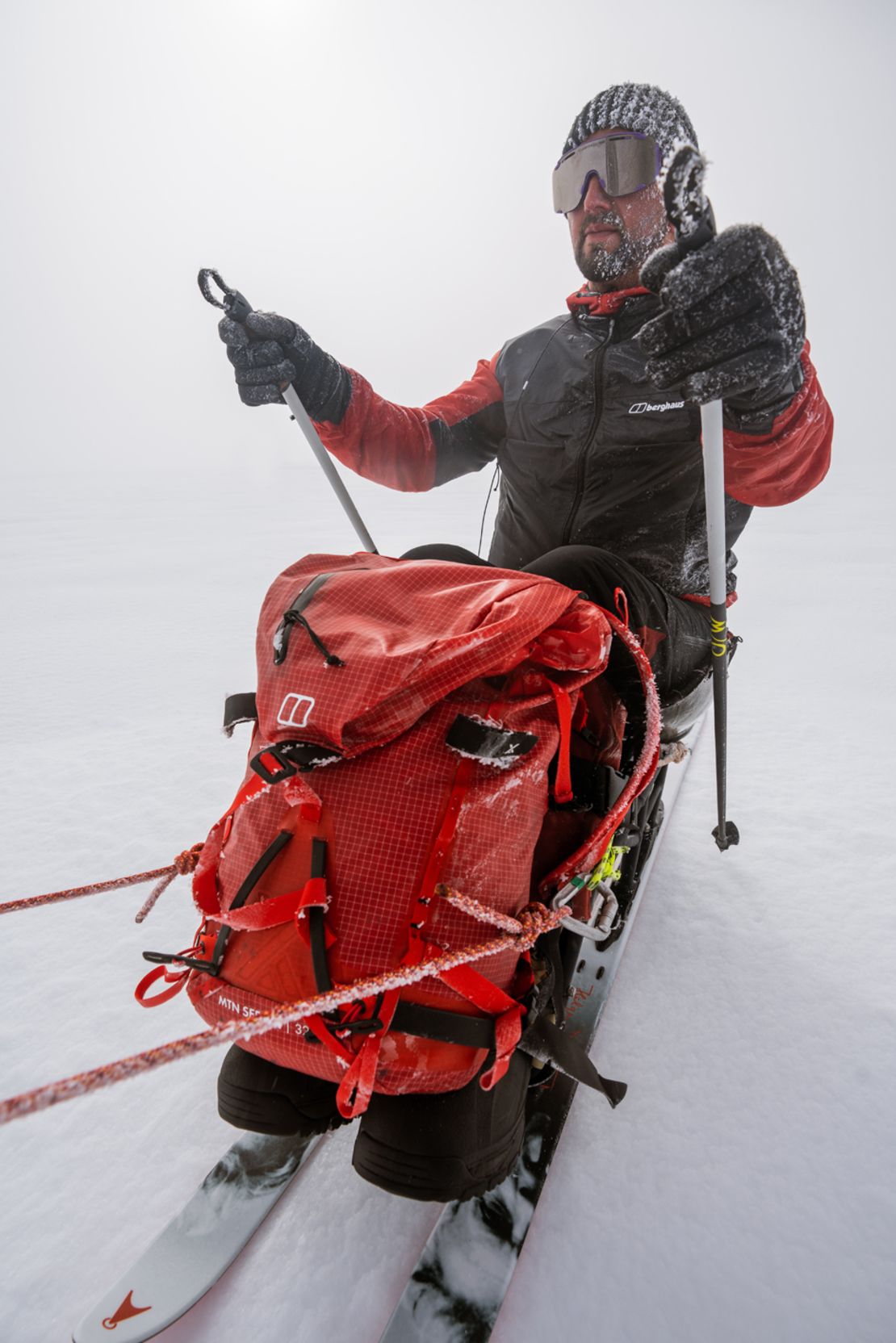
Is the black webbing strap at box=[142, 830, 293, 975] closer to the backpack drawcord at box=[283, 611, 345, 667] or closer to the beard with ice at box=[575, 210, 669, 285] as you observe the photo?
the backpack drawcord at box=[283, 611, 345, 667]

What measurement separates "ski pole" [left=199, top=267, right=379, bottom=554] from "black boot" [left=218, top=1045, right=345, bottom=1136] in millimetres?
1017

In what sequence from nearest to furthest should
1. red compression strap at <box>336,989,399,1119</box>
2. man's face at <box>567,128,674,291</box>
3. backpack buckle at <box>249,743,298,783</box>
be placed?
red compression strap at <box>336,989,399,1119</box>, backpack buckle at <box>249,743,298,783</box>, man's face at <box>567,128,674,291</box>

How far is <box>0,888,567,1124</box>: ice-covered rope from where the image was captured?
63 centimetres

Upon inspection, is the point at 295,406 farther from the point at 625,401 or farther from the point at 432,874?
the point at 432,874

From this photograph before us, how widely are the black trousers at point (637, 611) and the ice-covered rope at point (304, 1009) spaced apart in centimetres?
52

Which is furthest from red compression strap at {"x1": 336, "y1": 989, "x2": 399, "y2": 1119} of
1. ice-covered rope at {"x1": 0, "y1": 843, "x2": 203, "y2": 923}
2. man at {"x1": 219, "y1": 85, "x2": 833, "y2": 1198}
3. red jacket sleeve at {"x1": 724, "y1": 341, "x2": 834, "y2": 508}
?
red jacket sleeve at {"x1": 724, "y1": 341, "x2": 834, "y2": 508}

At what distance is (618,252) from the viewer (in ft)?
5.74

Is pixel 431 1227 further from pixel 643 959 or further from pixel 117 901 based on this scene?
pixel 117 901

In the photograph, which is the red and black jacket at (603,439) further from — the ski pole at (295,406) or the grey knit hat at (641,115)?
the grey knit hat at (641,115)

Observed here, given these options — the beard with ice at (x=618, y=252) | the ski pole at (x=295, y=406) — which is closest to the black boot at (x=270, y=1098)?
the ski pole at (x=295, y=406)

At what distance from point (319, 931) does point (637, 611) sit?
889 mm

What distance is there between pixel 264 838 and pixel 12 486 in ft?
46.7

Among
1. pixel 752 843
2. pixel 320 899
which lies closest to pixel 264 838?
pixel 320 899

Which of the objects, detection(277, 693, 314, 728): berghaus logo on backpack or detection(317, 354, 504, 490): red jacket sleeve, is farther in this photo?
detection(317, 354, 504, 490): red jacket sleeve
